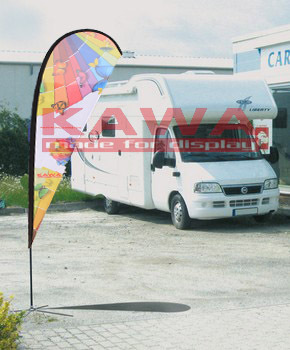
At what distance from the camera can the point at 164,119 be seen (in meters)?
14.5

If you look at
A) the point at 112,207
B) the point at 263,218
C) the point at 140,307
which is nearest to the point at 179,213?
the point at 263,218

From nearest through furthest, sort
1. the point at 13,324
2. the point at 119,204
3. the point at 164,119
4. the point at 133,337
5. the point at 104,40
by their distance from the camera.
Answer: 1. the point at 13,324
2. the point at 133,337
3. the point at 104,40
4. the point at 164,119
5. the point at 119,204

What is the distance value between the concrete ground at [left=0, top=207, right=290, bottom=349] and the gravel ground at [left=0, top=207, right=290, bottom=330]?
13 millimetres

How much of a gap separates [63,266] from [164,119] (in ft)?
14.8

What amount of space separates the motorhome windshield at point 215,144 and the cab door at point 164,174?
0.27 meters

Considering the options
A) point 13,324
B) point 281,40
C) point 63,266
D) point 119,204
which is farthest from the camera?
point 281,40

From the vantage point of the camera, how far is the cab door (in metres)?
14.7

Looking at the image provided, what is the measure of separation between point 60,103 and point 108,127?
9.36 meters

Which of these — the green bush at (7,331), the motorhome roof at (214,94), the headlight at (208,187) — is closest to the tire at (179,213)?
the headlight at (208,187)

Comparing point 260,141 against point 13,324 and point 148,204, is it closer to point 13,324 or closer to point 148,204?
point 148,204

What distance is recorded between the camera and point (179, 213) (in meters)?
14.6

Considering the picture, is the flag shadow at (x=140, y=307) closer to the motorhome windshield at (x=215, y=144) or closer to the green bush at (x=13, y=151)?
the motorhome windshield at (x=215, y=144)

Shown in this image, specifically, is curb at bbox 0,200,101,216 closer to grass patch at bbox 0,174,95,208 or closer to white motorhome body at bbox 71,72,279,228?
grass patch at bbox 0,174,95,208

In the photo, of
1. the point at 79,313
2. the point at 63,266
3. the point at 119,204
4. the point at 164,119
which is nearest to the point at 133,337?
the point at 79,313
